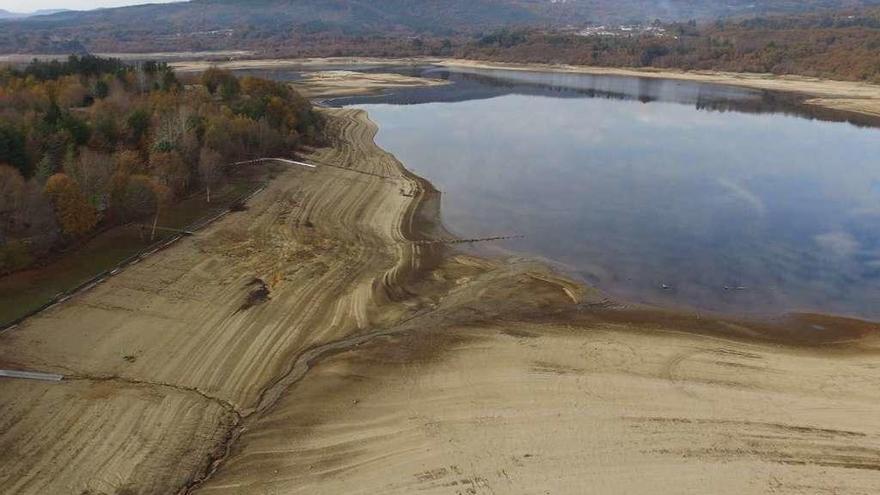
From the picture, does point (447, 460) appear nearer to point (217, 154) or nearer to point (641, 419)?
point (641, 419)

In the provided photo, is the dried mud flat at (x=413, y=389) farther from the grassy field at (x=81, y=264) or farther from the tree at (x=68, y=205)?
the tree at (x=68, y=205)

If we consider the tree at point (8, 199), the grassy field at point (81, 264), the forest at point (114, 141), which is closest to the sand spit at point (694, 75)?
the forest at point (114, 141)

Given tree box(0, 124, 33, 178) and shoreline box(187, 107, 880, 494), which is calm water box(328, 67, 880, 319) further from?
tree box(0, 124, 33, 178)

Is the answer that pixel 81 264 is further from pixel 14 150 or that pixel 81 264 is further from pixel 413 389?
pixel 413 389

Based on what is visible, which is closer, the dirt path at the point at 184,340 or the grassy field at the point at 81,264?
the dirt path at the point at 184,340

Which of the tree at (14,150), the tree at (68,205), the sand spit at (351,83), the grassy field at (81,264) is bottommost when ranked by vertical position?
the grassy field at (81,264)

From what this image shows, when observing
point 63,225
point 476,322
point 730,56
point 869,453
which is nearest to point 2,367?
point 63,225

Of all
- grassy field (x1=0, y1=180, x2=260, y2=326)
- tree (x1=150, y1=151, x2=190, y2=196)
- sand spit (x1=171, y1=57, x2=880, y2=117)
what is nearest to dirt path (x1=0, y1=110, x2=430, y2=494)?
grassy field (x1=0, y1=180, x2=260, y2=326)
